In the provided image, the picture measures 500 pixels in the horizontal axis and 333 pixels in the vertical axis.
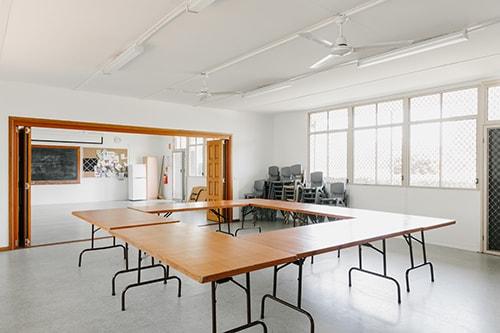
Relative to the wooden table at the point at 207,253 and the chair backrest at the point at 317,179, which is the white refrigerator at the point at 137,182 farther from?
the wooden table at the point at 207,253

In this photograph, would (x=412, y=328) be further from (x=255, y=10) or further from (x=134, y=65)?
(x=134, y=65)

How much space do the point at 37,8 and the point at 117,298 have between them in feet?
9.14

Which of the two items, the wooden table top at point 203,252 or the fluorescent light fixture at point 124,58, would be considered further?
the fluorescent light fixture at point 124,58

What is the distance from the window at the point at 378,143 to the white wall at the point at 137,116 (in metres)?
2.57

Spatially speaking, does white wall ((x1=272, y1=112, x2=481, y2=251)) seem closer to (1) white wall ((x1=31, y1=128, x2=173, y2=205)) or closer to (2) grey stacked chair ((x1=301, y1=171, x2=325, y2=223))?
(2) grey stacked chair ((x1=301, y1=171, x2=325, y2=223))

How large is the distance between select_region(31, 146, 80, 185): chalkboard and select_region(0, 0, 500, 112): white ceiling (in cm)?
673

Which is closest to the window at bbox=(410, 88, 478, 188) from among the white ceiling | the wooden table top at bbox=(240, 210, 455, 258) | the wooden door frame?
the white ceiling

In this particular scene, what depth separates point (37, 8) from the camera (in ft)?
9.64

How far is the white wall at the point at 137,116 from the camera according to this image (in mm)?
5445

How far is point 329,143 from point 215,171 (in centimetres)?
281

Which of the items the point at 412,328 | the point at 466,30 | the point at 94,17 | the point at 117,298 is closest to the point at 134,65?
the point at 94,17

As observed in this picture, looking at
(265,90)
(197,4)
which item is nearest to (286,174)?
(265,90)

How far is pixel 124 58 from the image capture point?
3.99 m

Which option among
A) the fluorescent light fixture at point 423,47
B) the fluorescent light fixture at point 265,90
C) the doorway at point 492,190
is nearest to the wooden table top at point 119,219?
the fluorescent light fixture at point 265,90
